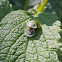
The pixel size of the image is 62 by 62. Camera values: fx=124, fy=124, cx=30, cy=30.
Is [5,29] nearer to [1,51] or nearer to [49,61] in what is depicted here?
[1,51]

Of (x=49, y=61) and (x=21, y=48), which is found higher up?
(x=21, y=48)

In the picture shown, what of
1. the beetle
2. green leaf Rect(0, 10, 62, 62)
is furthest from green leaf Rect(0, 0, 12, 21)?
the beetle

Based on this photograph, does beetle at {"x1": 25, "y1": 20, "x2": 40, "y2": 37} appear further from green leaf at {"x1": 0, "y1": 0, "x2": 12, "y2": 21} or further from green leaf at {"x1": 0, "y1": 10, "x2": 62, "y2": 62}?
green leaf at {"x1": 0, "y1": 0, "x2": 12, "y2": 21}

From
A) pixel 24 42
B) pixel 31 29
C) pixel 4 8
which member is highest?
pixel 4 8

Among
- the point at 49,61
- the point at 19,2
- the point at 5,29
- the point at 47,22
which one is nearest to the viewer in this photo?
the point at 49,61

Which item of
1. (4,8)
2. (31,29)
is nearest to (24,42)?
(31,29)

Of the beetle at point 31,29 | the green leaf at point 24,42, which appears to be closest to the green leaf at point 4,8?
the green leaf at point 24,42

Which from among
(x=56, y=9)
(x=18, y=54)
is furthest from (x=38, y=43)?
(x=56, y=9)

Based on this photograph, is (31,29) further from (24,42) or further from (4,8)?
(4,8)
